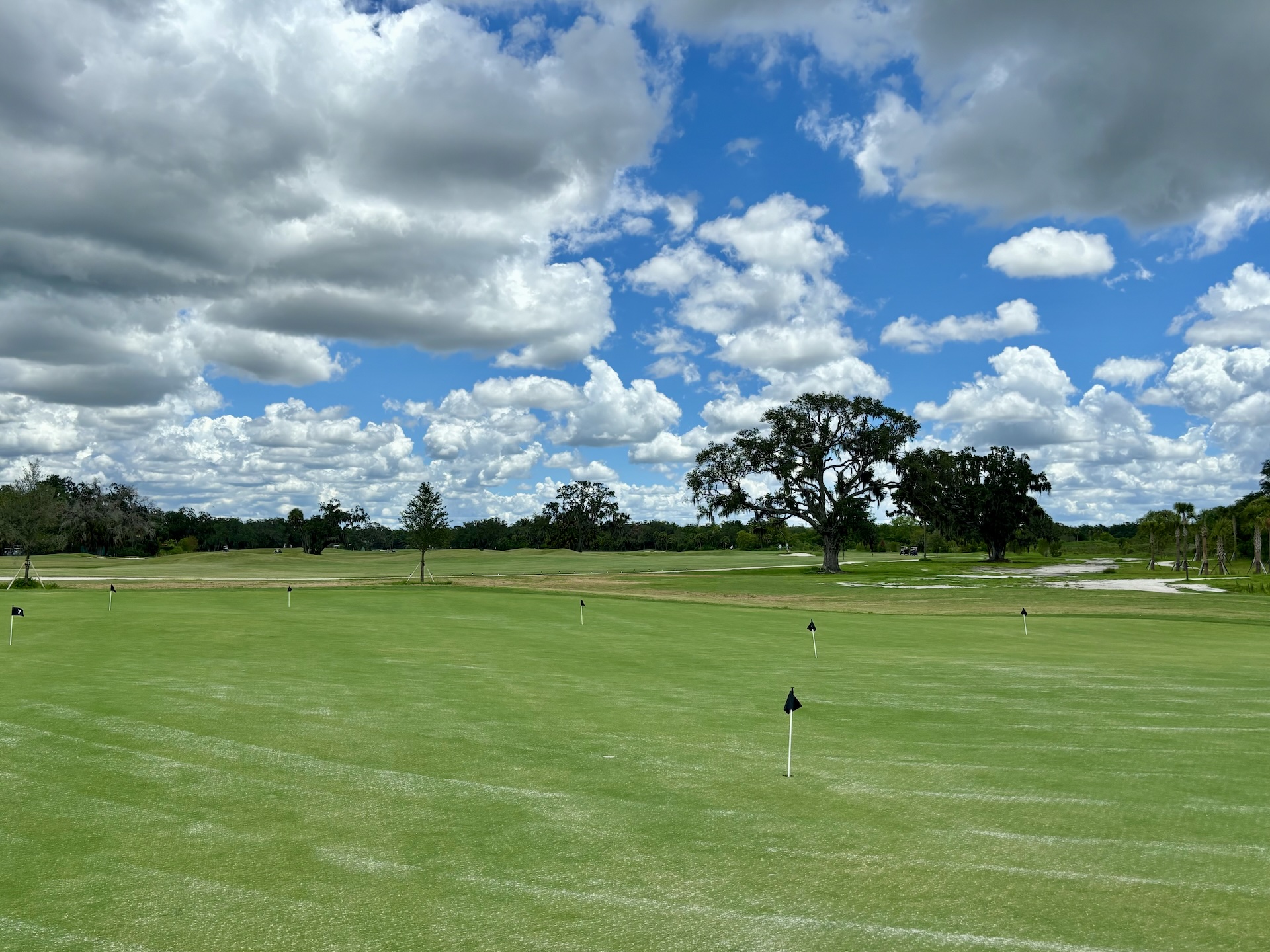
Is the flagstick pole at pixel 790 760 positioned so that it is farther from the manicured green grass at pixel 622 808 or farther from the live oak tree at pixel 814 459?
the live oak tree at pixel 814 459

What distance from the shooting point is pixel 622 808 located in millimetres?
8250

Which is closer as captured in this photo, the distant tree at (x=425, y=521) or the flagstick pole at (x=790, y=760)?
the flagstick pole at (x=790, y=760)

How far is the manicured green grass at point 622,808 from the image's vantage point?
5758 millimetres

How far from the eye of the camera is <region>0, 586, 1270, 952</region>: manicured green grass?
5.76 m

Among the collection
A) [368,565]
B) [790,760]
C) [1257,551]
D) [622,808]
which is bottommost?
[368,565]

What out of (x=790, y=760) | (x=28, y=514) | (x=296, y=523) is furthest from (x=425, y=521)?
(x=296, y=523)

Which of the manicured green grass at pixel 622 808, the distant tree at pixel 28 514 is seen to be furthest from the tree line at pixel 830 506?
the manicured green grass at pixel 622 808

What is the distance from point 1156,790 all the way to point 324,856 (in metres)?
7.93

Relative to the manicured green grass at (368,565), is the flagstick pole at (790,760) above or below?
above

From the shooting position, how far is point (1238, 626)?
33656mm

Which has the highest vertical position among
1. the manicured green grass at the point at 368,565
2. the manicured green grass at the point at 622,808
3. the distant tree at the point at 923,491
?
the distant tree at the point at 923,491

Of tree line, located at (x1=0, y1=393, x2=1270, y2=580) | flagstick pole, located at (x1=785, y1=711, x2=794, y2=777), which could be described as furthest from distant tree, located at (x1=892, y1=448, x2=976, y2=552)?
flagstick pole, located at (x1=785, y1=711, x2=794, y2=777)

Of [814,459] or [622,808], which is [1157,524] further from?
[622,808]

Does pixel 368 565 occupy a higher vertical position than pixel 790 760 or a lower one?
lower
